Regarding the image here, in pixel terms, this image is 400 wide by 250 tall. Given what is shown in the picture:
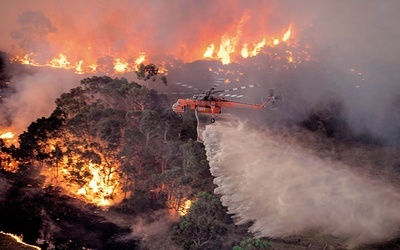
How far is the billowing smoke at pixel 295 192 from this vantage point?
4050 cm

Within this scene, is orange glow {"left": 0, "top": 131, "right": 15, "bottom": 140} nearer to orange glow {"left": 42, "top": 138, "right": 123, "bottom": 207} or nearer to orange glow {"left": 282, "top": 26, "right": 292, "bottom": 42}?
orange glow {"left": 42, "top": 138, "right": 123, "bottom": 207}

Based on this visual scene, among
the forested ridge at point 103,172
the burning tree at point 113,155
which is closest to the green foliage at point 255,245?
the forested ridge at point 103,172

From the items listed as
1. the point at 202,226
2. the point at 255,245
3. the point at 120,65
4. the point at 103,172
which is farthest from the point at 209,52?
the point at 255,245

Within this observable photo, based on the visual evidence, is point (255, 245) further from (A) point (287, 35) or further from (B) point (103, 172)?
(A) point (287, 35)

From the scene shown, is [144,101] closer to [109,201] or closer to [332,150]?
[109,201]

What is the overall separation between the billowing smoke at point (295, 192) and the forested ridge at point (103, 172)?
8.91 metres

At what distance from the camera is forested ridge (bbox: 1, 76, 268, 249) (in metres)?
54.3

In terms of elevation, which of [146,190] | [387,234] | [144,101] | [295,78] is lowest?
[387,234]

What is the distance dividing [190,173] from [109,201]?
17.0m

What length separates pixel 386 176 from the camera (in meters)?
51.5

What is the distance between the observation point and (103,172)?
61562 millimetres

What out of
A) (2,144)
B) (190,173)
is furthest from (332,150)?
(2,144)

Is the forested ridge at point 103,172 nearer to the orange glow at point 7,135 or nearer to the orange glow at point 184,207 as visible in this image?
the orange glow at point 184,207

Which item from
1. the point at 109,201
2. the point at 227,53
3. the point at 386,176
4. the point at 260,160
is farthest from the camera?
the point at 227,53
